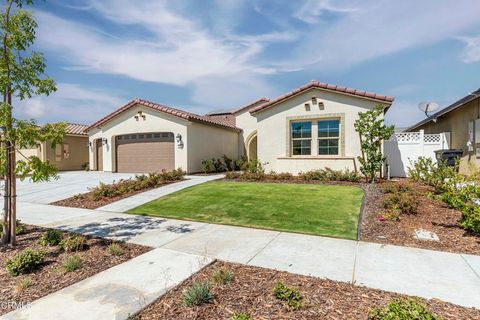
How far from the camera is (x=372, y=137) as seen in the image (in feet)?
40.1

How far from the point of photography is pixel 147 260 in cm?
466

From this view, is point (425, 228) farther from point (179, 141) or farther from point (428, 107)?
point (428, 107)

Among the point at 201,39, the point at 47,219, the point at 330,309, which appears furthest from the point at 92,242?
the point at 201,39

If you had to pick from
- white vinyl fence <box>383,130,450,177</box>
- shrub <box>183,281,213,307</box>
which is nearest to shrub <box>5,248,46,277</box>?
shrub <box>183,281,213,307</box>

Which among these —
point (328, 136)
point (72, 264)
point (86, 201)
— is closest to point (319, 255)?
point (72, 264)

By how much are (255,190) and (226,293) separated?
7.31m

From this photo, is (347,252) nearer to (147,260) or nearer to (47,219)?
(147,260)

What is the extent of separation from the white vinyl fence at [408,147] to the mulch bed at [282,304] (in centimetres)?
1188

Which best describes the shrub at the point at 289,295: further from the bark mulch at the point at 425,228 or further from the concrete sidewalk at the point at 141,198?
the concrete sidewalk at the point at 141,198

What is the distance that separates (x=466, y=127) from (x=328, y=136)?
21.5 ft

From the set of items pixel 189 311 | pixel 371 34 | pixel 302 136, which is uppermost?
pixel 371 34

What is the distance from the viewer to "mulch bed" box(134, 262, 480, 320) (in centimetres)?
302

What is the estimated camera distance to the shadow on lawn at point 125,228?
20.4 feet

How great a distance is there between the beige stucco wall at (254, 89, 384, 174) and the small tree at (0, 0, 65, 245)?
11.1 meters
